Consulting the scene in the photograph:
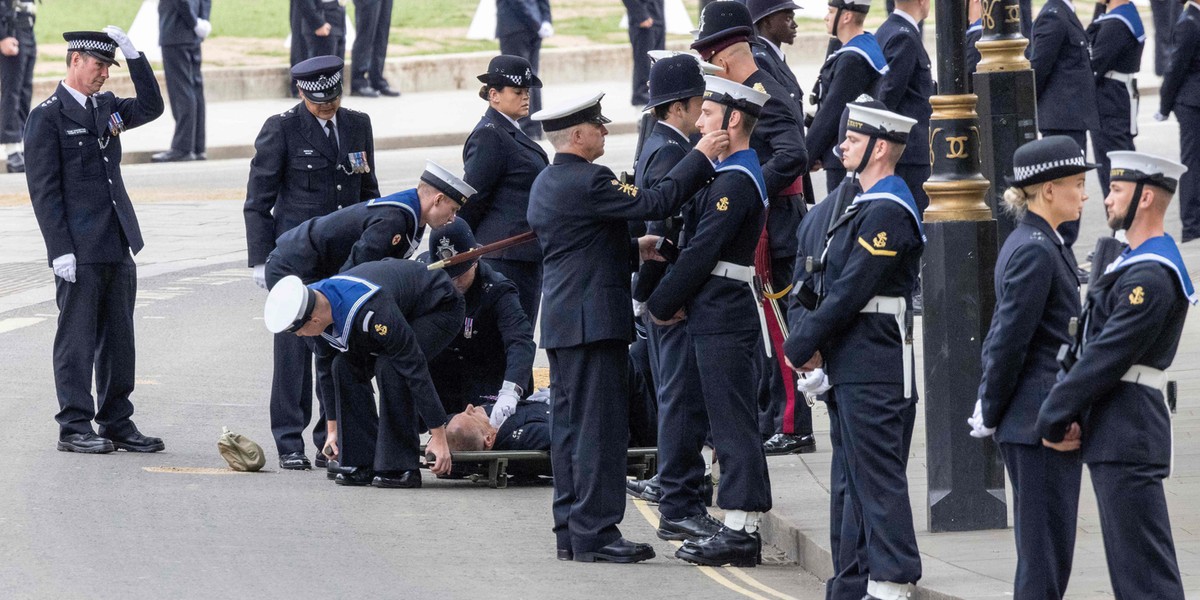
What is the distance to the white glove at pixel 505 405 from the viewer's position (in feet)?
31.2

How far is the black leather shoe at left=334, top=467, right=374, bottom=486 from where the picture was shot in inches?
375

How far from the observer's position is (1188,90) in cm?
1470

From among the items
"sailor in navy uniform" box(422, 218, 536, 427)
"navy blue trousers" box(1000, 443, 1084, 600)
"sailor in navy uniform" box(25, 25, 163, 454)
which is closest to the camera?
"navy blue trousers" box(1000, 443, 1084, 600)

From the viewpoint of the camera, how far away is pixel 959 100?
319 inches

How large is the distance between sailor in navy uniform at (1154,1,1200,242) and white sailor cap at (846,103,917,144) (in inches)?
322

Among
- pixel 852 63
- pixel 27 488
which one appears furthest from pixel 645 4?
pixel 27 488

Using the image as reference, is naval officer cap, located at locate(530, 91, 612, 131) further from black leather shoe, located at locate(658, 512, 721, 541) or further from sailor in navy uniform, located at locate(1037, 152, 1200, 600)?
sailor in navy uniform, located at locate(1037, 152, 1200, 600)

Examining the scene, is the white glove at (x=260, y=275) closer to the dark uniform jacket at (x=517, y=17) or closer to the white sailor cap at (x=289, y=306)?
the white sailor cap at (x=289, y=306)

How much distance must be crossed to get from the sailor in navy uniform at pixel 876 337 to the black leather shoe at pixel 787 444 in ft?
9.21

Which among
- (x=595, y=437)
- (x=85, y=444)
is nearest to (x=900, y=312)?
(x=595, y=437)

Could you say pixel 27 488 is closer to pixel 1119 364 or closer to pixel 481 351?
pixel 481 351

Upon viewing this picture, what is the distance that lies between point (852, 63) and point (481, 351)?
2.53m

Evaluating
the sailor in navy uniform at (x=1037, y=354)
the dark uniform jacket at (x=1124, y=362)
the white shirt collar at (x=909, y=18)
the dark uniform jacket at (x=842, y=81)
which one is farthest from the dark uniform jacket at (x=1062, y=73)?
the dark uniform jacket at (x=1124, y=362)

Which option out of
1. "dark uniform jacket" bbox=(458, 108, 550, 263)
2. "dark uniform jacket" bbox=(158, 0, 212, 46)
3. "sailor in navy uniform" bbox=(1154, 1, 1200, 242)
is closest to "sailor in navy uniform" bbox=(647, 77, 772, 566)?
"dark uniform jacket" bbox=(458, 108, 550, 263)
